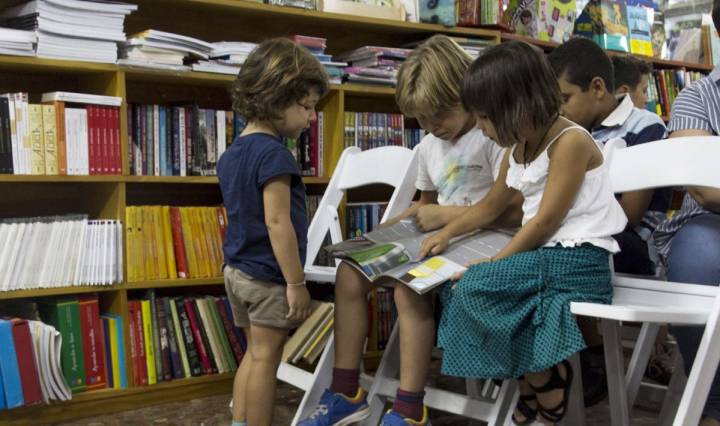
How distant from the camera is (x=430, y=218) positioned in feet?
5.68

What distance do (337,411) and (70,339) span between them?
822mm

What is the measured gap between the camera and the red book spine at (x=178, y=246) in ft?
7.30

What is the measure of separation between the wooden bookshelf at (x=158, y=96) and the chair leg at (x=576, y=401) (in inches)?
42.8

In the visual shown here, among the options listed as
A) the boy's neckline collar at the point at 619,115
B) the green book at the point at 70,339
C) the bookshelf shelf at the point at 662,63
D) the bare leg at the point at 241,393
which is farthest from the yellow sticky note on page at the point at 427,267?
the bookshelf shelf at the point at 662,63

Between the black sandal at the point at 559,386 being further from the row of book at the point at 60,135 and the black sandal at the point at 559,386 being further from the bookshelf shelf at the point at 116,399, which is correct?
the row of book at the point at 60,135

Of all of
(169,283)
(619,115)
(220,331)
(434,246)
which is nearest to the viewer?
(434,246)

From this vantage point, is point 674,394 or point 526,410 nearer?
point 526,410

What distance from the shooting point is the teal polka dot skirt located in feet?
4.44

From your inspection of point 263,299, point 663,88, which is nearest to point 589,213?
point 263,299

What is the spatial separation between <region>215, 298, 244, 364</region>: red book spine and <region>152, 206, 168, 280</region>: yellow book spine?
19 cm

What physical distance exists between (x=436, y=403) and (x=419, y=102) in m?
0.62

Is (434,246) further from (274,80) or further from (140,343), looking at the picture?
(140,343)

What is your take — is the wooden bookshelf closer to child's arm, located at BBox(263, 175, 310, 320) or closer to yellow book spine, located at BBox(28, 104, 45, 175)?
yellow book spine, located at BBox(28, 104, 45, 175)

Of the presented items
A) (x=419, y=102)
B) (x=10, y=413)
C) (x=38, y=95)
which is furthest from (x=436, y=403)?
(x=38, y=95)
